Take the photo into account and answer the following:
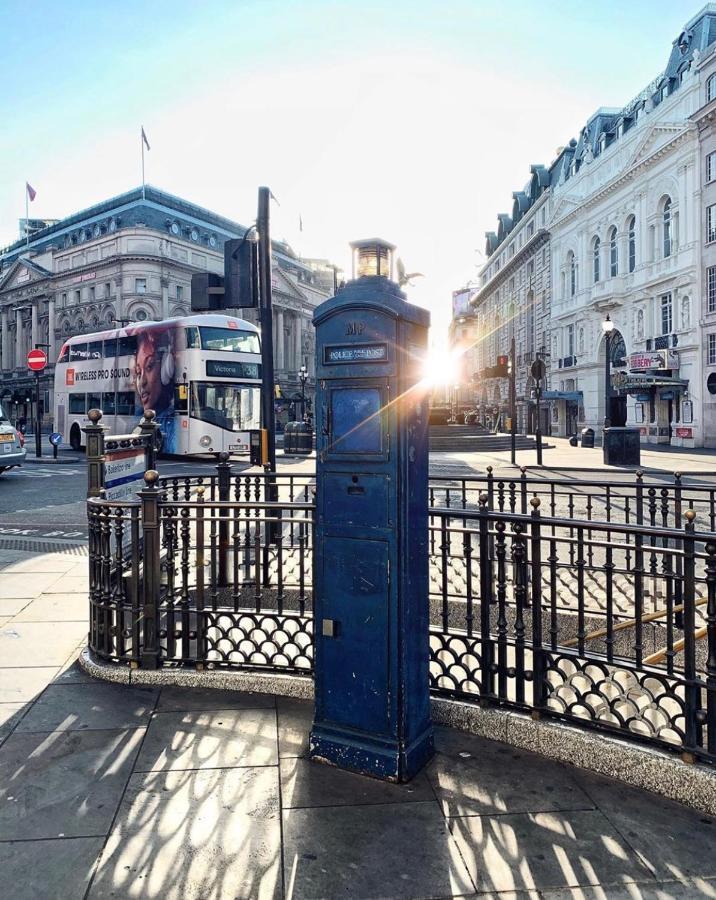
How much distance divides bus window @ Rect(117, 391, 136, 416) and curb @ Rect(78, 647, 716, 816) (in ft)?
71.1

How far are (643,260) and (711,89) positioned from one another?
9390 mm

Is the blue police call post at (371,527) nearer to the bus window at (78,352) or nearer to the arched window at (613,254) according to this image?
the bus window at (78,352)

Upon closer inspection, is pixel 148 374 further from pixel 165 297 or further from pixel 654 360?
pixel 165 297

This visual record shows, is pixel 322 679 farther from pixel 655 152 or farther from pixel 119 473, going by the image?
pixel 655 152

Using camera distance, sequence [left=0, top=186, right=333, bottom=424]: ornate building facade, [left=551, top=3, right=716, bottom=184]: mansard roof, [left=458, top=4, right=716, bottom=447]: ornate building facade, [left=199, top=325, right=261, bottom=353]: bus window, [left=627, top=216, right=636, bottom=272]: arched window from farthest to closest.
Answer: [left=0, top=186, right=333, bottom=424]: ornate building facade
[left=627, top=216, right=636, bottom=272]: arched window
[left=551, top=3, right=716, bottom=184]: mansard roof
[left=458, top=4, right=716, bottom=447]: ornate building facade
[left=199, top=325, right=261, bottom=353]: bus window

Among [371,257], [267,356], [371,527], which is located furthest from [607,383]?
[371,527]

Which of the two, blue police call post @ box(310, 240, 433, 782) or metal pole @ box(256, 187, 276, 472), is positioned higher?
metal pole @ box(256, 187, 276, 472)

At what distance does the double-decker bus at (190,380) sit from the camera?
22.1m

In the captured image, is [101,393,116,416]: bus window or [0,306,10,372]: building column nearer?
[101,393,116,416]: bus window

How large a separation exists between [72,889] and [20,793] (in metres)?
0.78

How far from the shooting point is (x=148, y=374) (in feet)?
77.8

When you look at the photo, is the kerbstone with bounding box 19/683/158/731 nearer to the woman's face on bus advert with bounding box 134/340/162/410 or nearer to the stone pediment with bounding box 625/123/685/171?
the woman's face on bus advert with bounding box 134/340/162/410

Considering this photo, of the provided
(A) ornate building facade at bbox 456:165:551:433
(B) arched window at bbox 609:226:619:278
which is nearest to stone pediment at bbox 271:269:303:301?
(A) ornate building facade at bbox 456:165:551:433

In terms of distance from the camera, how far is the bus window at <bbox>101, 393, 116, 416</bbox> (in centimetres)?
2571
